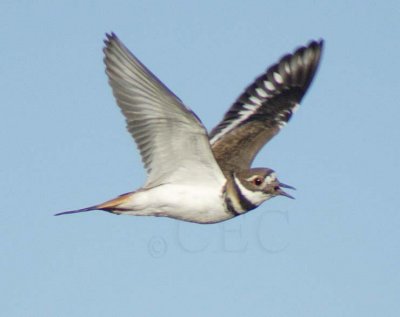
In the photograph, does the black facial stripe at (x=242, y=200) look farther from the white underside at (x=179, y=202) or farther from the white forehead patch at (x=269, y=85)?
the white forehead patch at (x=269, y=85)

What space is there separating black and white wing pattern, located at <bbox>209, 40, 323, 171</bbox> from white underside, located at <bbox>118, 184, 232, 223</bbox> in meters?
1.35

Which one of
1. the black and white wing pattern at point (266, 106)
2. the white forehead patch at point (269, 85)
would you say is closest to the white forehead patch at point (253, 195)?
the black and white wing pattern at point (266, 106)

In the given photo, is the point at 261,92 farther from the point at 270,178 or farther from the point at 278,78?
the point at 270,178

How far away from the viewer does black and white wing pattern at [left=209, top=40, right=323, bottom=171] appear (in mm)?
13633

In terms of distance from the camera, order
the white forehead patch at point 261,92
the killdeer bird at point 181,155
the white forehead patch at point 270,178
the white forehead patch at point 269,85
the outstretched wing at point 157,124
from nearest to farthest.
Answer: the outstretched wing at point 157,124
the killdeer bird at point 181,155
the white forehead patch at point 270,178
the white forehead patch at point 261,92
the white forehead patch at point 269,85

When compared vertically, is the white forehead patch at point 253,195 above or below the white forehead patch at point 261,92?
below

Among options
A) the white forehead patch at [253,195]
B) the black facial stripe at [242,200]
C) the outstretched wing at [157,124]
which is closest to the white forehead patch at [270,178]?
the white forehead patch at [253,195]

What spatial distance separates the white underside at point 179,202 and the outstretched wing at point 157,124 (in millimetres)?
117

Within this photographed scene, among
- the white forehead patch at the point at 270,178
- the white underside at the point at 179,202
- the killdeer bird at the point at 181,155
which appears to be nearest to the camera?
the killdeer bird at the point at 181,155

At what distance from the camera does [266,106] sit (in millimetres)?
14594

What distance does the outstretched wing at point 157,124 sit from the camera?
36.0 feet

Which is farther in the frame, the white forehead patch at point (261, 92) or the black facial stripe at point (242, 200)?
the white forehead patch at point (261, 92)

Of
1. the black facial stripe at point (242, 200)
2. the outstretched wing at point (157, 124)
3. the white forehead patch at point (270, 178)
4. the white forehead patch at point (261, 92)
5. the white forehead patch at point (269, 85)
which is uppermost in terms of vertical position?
the white forehead patch at point (269, 85)

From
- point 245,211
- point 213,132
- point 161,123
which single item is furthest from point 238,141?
point 161,123
